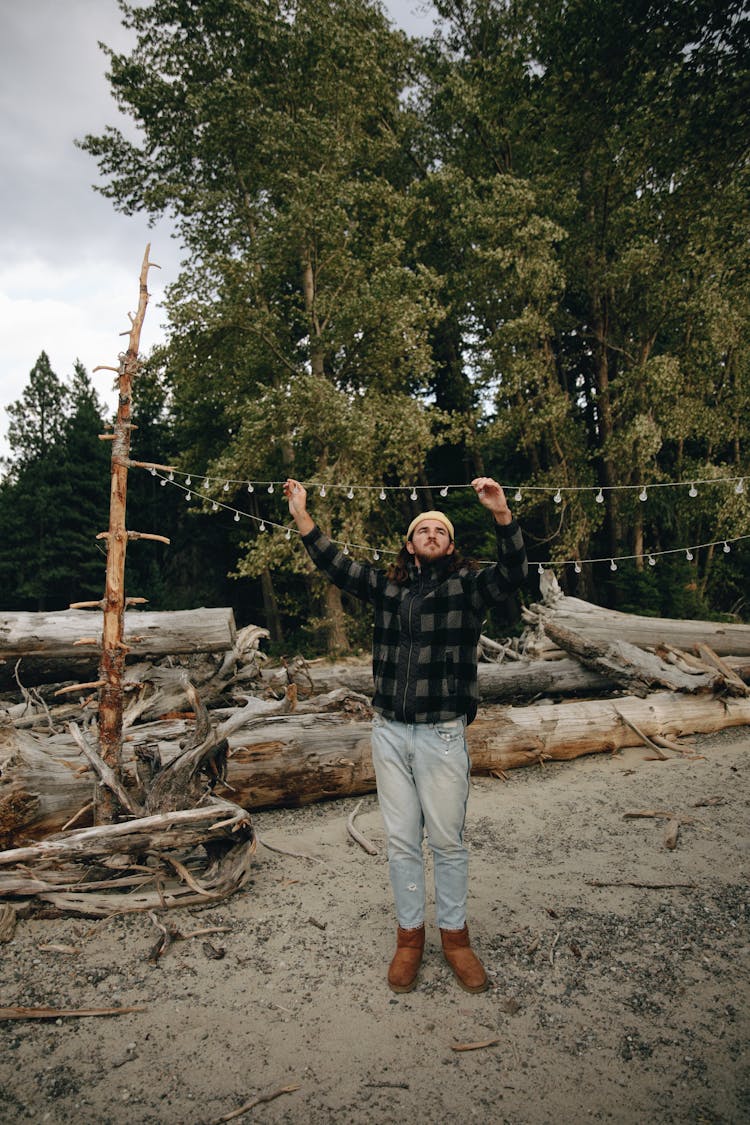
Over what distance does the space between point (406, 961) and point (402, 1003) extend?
0.17 m

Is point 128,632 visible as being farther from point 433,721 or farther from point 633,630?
point 633,630

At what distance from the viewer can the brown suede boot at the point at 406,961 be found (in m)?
3.04

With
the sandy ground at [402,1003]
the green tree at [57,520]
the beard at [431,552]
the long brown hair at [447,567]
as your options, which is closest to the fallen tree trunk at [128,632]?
the sandy ground at [402,1003]

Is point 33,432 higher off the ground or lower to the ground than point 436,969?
higher

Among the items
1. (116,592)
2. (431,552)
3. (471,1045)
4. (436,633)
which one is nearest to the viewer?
(471,1045)

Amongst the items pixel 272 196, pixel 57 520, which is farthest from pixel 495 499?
pixel 57 520

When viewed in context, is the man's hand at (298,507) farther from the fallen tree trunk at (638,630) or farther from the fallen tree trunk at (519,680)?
the fallen tree trunk at (638,630)

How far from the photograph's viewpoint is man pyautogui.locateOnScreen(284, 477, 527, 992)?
3.03m

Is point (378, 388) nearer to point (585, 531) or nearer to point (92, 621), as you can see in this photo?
point (585, 531)

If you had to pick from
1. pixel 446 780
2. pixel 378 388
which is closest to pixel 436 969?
pixel 446 780

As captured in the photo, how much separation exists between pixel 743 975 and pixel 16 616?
24.9 feet

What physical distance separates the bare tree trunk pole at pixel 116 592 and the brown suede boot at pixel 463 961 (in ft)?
7.65

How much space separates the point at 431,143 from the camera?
65.9ft

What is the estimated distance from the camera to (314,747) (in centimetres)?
599
